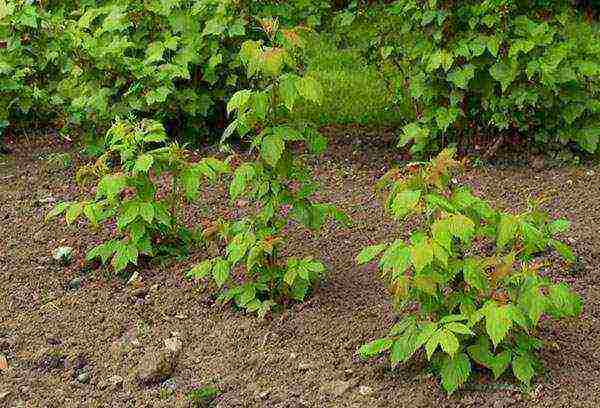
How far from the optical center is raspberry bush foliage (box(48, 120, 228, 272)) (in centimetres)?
446

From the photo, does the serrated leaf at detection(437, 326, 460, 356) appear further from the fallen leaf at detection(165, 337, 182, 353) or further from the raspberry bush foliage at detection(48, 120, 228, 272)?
the raspberry bush foliage at detection(48, 120, 228, 272)

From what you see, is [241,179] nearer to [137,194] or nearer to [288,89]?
[288,89]

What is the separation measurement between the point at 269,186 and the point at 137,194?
2.38 ft

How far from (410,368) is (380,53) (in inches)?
106

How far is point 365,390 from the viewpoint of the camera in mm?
3793

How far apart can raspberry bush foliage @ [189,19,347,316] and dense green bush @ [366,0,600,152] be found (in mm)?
1408

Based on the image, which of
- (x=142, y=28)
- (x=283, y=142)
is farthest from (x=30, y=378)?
(x=142, y=28)

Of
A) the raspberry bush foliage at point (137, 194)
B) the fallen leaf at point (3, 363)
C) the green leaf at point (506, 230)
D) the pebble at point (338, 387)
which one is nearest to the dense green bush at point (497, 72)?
the raspberry bush foliage at point (137, 194)

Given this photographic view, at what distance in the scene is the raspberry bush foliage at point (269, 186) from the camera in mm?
4035

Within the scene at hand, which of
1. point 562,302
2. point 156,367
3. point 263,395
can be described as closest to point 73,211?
point 156,367

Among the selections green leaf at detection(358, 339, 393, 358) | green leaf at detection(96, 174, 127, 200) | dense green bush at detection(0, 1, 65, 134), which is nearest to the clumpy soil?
green leaf at detection(358, 339, 393, 358)

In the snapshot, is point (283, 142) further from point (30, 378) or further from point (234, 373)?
point (30, 378)

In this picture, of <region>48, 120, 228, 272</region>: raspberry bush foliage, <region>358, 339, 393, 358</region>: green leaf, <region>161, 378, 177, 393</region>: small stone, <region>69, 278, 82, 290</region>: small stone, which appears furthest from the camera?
<region>69, 278, 82, 290</region>: small stone

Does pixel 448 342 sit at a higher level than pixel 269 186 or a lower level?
lower
